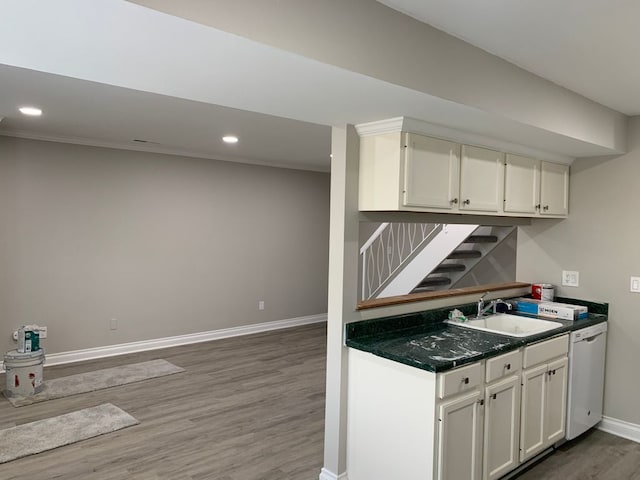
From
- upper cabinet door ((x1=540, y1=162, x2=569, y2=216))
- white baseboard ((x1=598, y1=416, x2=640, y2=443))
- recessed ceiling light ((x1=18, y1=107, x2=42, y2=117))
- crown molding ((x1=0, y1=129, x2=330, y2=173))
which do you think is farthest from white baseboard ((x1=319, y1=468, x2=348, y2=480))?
crown molding ((x1=0, y1=129, x2=330, y2=173))

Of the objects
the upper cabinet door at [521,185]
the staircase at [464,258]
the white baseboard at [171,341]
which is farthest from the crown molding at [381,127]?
the white baseboard at [171,341]

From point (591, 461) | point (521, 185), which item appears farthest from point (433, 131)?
point (591, 461)

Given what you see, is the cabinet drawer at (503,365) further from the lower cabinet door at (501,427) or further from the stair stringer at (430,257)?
the stair stringer at (430,257)

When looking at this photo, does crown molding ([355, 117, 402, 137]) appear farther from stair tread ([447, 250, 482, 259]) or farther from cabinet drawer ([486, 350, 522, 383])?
stair tread ([447, 250, 482, 259])

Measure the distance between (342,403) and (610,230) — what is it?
260 cm

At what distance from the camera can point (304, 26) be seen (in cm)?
165

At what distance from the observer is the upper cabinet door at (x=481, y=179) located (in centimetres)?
295

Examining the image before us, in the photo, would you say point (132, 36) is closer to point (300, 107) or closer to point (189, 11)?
point (189, 11)

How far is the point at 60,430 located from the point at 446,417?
287 cm

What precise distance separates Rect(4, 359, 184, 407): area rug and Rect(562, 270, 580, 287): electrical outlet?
385 centimetres

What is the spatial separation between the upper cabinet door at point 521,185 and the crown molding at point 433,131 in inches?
3.8

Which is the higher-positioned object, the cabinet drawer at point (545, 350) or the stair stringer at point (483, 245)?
the stair stringer at point (483, 245)

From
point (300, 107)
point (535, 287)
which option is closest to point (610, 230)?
point (535, 287)

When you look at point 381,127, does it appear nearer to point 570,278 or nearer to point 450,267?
point 570,278
